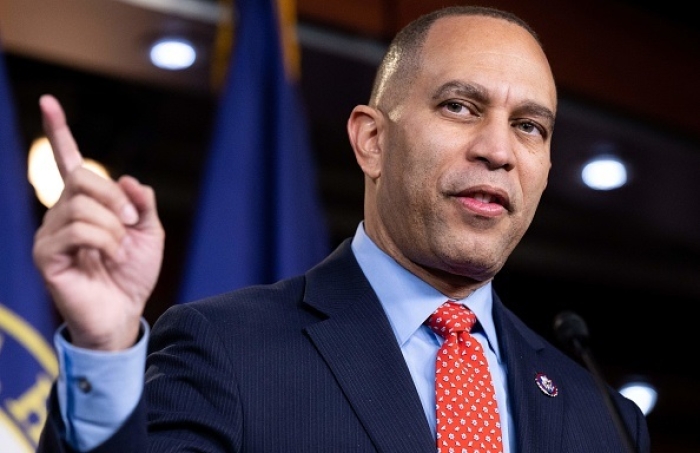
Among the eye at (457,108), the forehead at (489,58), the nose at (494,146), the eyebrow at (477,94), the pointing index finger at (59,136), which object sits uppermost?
the forehead at (489,58)

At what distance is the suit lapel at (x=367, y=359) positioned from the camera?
1656mm

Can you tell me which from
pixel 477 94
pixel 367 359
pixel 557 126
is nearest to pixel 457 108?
pixel 477 94

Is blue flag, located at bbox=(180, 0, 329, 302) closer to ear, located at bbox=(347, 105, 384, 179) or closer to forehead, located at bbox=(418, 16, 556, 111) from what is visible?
ear, located at bbox=(347, 105, 384, 179)

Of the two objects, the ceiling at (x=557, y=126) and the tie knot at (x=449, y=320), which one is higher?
the ceiling at (x=557, y=126)

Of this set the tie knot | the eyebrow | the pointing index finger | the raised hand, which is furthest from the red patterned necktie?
the pointing index finger

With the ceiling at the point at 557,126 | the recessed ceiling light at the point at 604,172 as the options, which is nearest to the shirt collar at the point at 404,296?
the ceiling at the point at 557,126

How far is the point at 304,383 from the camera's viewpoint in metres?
1.68

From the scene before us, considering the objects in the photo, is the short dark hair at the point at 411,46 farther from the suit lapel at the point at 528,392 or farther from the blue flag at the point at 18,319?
the blue flag at the point at 18,319

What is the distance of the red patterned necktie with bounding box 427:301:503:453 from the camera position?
1715 millimetres

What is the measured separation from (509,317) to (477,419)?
0.34 metres

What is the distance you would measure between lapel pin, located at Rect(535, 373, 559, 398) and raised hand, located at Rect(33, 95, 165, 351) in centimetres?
83

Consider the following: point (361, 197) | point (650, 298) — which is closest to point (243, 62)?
point (361, 197)

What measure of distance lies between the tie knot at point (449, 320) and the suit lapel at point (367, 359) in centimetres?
9

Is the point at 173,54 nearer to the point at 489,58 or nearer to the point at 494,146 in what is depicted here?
the point at 489,58
